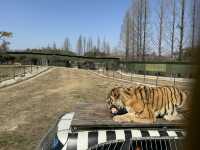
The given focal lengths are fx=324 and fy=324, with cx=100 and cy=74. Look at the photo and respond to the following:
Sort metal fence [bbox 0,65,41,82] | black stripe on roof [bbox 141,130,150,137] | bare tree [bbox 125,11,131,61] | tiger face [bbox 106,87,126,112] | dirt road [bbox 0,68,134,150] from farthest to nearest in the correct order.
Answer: bare tree [bbox 125,11,131,61] < metal fence [bbox 0,65,41,82] < dirt road [bbox 0,68,134,150] < tiger face [bbox 106,87,126,112] < black stripe on roof [bbox 141,130,150,137]

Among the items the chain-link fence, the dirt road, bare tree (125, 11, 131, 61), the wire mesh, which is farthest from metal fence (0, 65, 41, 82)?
the wire mesh

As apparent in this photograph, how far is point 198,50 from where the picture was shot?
2.11 feet

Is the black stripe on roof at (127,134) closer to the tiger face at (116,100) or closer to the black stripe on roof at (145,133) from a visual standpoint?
the black stripe on roof at (145,133)

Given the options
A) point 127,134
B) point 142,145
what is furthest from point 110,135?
point 142,145

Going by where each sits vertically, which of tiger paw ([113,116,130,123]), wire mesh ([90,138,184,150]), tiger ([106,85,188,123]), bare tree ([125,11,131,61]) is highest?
bare tree ([125,11,131,61])

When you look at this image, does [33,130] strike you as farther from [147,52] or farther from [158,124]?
[147,52]

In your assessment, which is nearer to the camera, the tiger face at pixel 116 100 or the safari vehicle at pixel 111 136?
the safari vehicle at pixel 111 136

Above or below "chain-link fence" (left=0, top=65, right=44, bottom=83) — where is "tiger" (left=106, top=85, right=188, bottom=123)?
above

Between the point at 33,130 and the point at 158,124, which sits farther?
the point at 33,130

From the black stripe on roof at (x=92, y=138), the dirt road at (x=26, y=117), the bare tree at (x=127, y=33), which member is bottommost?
the dirt road at (x=26, y=117)

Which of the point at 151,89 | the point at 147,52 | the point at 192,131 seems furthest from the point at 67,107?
the point at 147,52

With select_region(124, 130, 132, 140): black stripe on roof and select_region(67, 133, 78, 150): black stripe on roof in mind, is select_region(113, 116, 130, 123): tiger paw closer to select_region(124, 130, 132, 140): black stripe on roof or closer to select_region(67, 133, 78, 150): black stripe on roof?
select_region(124, 130, 132, 140): black stripe on roof

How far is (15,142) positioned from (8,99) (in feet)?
34.4

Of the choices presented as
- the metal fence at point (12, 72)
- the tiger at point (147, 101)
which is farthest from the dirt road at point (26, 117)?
the metal fence at point (12, 72)
